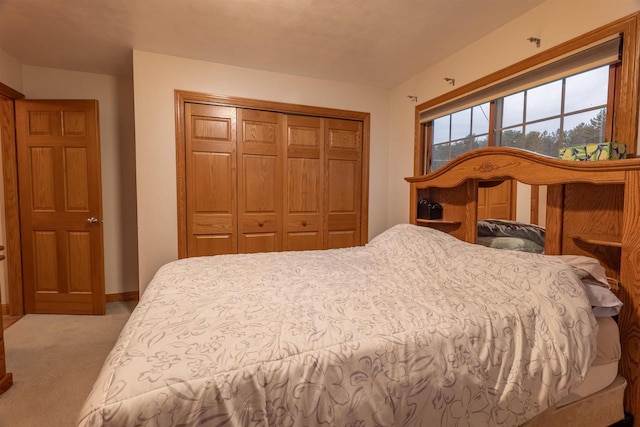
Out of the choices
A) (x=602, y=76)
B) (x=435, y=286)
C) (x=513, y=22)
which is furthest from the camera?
(x=513, y=22)

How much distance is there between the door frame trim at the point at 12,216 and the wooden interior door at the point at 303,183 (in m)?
2.59

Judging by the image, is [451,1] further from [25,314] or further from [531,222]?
[25,314]

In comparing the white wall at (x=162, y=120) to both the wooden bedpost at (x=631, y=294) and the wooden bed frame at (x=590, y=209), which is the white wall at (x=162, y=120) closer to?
the wooden bed frame at (x=590, y=209)

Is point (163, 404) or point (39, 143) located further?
point (39, 143)

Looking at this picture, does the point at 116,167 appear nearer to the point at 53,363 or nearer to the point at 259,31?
the point at 53,363

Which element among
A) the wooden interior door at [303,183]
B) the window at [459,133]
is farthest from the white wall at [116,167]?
the window at [459,133]

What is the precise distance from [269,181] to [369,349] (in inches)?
98.0

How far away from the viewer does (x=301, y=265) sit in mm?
1954

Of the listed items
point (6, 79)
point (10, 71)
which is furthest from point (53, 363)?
point (10, 71)

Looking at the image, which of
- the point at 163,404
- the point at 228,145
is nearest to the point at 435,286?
the point at 163,404

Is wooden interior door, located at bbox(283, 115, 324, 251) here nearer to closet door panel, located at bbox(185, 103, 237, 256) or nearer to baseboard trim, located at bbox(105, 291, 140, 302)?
closet door panel, located at bbox(185, 103, 237, 256)

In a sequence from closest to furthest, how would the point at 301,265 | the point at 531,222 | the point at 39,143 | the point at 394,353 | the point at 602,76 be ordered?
the point at 394,353
the point at 602,76
the point at 531,222
the point at 301,265
the point at 39,143

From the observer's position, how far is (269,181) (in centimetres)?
321

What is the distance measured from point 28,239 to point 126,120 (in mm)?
1521
